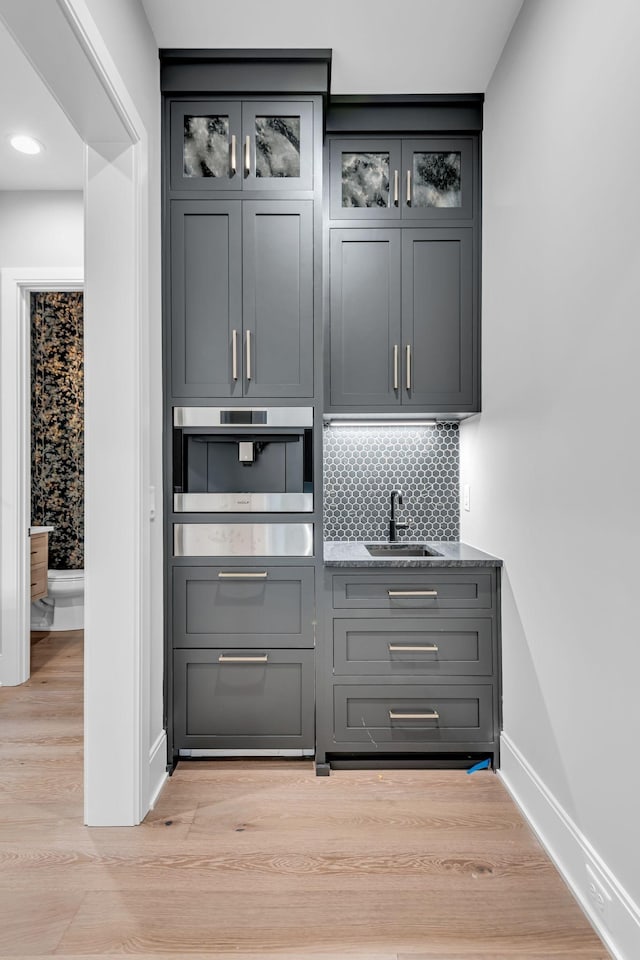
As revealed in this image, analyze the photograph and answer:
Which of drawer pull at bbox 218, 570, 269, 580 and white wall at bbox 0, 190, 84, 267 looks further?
white wall at bbox 0, 190, 84, 267

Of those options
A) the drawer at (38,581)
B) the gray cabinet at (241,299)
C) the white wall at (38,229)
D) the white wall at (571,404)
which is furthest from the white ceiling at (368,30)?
the drawer at (38,581)

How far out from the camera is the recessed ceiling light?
295 centimetres

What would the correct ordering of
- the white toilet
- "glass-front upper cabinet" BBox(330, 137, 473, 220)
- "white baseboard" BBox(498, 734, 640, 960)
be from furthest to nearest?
the white toilet, "glass-front upper cabinet" BBox(330, 137, 473, 220), "white baseboard" BBox(498, 734, 640, 960)

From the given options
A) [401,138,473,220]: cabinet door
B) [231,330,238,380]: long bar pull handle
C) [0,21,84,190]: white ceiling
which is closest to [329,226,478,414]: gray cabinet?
[401,138,473,220]: cabinet door

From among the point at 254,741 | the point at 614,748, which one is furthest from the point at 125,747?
the point at 614,748

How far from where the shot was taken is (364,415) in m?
2.78

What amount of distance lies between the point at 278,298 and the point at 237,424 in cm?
58

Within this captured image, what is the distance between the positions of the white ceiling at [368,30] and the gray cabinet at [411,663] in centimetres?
216

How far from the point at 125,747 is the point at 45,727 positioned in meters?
1.05

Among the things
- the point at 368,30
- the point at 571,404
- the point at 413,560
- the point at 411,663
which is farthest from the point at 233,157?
the point at 411,663

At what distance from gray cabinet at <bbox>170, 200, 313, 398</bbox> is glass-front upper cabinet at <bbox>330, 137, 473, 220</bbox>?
1.17ft

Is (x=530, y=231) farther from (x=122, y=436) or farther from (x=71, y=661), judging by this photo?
(x=71, y=661)

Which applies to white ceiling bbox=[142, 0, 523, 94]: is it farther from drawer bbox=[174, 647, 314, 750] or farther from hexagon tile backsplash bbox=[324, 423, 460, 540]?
drawer bbox=[174, 647, 314, 750]

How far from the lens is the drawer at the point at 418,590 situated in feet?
8.13
